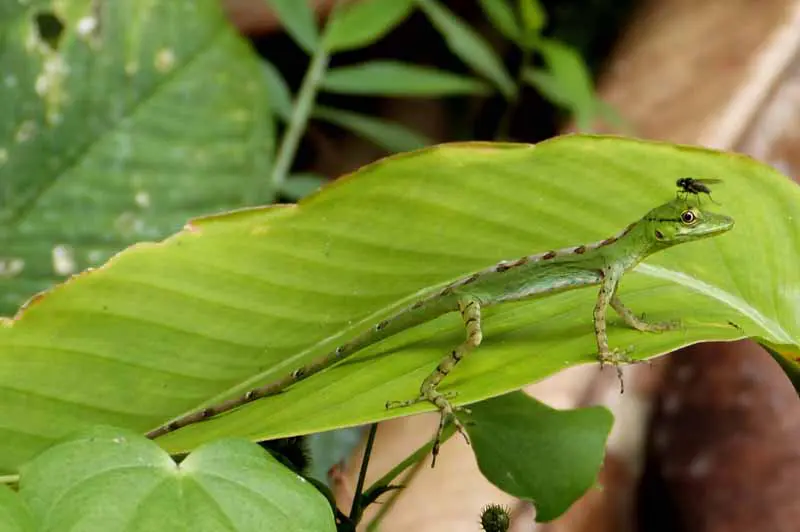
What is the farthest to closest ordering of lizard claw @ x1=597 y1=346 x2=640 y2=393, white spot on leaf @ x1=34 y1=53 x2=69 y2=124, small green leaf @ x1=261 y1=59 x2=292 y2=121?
1. small green leaf @ x1=261 y1=59 x2=292 y2=121
2. white spot on leaf @ x1=34 y1=53 x2=69 y2=124
3. lizard claw @ x1=597 y1=346 x2=640 y2=393

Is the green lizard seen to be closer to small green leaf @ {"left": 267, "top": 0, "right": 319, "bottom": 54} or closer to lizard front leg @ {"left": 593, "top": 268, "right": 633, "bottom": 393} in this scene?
lizard front leg @ {"left": 593, "top": 268, "right": 633, "bottom": 393}

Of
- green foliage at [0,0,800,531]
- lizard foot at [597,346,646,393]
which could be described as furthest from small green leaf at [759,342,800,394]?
lizard foot at [597,346,646,393]

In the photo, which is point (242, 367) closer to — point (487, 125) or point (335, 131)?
point (487, 125)

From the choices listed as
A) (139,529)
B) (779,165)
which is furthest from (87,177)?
(779,165)

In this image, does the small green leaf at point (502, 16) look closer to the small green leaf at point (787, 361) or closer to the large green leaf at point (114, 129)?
the large green leaf at point (114, 129)

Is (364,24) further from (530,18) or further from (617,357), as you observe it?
(617,357)

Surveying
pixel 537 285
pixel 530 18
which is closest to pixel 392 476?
pixel 537 285

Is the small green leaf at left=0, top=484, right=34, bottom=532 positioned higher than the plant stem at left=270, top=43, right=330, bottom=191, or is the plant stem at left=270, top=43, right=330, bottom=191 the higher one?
the plant stem at left=270, top=43, right=330, bottom=191

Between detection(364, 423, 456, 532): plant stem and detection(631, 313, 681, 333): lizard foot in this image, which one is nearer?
detection(631, 313, 681, 333): lizard foot
